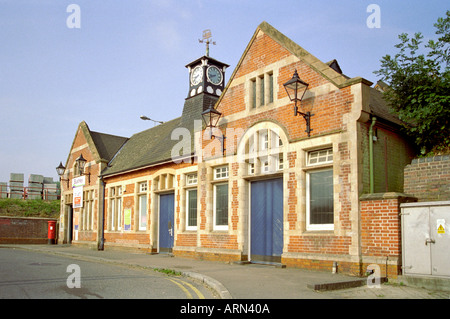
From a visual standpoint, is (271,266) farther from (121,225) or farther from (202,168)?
(121,225)

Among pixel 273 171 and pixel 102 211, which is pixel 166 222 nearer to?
pixel 102 211

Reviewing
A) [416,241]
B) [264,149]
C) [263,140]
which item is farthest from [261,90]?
[416,241]

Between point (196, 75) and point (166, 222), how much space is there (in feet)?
26.8

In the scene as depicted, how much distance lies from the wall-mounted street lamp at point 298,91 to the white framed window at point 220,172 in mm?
4147

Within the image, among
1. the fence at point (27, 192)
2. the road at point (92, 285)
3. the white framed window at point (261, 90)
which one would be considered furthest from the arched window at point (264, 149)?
the fence at point (27, 192)

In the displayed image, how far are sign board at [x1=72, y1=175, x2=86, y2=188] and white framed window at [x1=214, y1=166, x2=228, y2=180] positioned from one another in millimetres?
13926

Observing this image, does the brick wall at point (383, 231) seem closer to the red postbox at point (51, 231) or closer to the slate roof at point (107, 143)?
the slate roof at point (107, 143)

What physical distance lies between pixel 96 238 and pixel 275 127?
15.0m

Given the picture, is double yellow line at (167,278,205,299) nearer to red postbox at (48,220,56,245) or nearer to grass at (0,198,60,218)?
red postbox at (48,220,56,245)

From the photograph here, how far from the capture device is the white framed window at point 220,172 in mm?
15484

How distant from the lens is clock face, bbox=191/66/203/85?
71.7ft

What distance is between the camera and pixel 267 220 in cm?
1369

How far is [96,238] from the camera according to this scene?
78.4 feet
